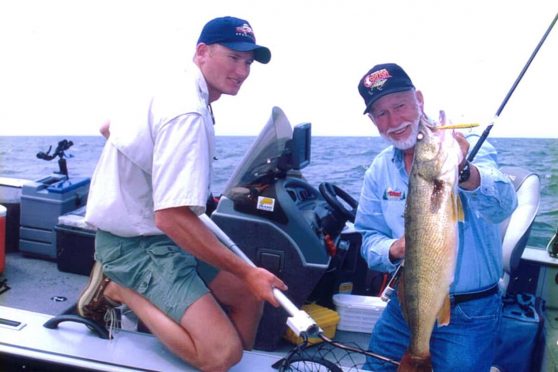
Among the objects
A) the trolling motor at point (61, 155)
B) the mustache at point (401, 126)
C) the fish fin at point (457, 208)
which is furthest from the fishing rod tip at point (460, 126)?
the trolling motor at point (61, 155)

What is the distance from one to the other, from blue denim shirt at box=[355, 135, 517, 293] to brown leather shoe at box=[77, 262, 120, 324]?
4.67ft

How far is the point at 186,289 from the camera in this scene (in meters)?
2.87

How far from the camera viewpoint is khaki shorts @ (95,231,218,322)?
2.85m

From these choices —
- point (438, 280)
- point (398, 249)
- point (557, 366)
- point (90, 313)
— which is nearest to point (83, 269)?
point (90, 313)

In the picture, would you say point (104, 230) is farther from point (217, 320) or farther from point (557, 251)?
point (557, 251)

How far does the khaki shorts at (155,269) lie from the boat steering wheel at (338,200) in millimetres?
1214

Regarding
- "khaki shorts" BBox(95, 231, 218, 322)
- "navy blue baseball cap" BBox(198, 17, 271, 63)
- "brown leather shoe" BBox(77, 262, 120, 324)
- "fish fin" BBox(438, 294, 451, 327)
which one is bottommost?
"brown leather shoe" BBox(77, 262, 120, 324)

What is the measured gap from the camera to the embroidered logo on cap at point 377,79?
2.94 metres

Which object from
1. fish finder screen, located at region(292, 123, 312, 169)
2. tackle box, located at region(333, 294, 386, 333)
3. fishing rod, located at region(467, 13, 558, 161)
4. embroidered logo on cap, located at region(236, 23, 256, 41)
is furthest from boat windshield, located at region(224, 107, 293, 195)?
fishing rod, located at region(467, 13, 558, 161)

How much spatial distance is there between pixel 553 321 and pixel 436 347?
4.67 feet


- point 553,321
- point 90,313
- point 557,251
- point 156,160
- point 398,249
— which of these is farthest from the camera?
point 557,251

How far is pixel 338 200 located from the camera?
4043 mm

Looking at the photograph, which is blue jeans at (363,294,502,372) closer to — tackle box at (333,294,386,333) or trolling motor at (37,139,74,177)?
tackle box at (333,294,386,333)

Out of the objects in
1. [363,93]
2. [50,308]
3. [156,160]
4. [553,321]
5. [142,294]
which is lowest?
[50,308]
